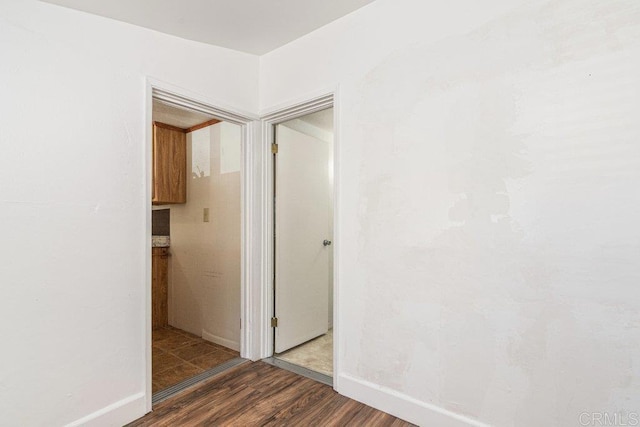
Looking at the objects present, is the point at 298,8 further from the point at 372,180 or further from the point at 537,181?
the point at 537,181

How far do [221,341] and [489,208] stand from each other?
260 centimetres

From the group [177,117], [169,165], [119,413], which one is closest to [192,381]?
[119,413]

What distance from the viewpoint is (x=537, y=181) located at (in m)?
1.47

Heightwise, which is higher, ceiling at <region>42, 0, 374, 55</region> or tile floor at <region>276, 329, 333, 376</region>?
ceiling at <region>42, 0, 374, 55</region>

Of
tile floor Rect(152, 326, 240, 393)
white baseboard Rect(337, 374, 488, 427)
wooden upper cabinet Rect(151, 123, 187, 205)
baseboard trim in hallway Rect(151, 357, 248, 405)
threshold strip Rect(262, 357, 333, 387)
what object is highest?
wooden upper cabinet Rect(151, 123, 187, 205)

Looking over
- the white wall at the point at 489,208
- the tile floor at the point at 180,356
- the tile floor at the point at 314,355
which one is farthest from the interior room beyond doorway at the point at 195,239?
the white wall at the point at 489,208

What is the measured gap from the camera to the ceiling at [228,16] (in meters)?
1.76

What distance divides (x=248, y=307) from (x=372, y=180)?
4.85 ft

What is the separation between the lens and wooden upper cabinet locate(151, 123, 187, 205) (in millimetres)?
3301

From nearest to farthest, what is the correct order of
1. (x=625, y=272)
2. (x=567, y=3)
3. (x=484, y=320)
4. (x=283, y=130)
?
(x=625, y=272) < (x=567, y=3) < (x=484, y=320) < (x=283, y=130)

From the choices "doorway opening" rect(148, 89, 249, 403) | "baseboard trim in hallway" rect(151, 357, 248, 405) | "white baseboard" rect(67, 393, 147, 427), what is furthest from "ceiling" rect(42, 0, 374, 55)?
"baseboard trim in hallway" rect(151, 357, 248, 405)

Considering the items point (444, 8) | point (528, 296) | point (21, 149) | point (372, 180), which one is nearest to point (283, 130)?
point (372, 180)

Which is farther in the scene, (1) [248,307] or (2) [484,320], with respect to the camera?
(1) [248,307]

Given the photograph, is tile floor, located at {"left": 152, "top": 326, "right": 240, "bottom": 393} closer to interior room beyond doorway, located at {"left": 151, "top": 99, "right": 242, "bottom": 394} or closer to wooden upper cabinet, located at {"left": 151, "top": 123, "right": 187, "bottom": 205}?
interior room beyond doorway, located at {"left": 151, "top": 99, "right": 242, "bottom": 394}
